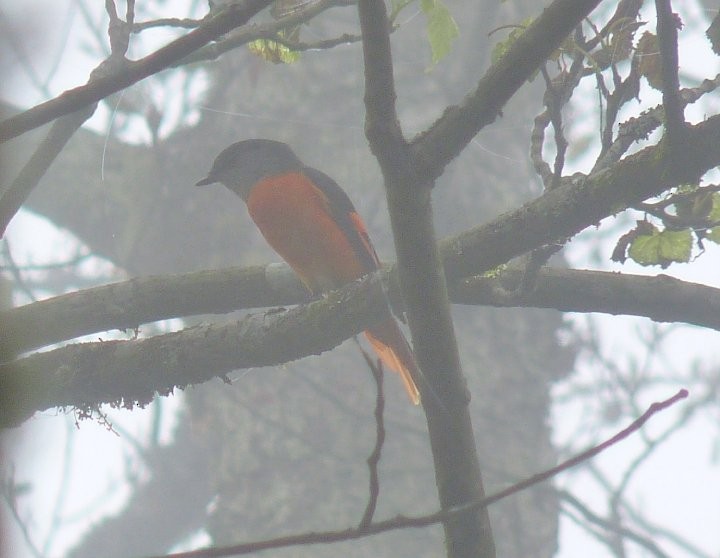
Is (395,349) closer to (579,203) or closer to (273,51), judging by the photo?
(273,51)

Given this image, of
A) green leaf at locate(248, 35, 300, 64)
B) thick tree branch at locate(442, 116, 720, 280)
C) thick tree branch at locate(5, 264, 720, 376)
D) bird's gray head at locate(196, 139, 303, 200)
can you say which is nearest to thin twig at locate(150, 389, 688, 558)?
thick tree branch at locate(442, 116, 720, 280)

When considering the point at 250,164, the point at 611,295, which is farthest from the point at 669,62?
the point at 250,164

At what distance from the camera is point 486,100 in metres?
1.77

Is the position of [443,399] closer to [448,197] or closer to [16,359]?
[16,359]

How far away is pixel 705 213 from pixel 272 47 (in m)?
1.38

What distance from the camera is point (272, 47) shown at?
9.57 feet

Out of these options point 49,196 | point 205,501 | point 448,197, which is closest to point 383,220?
point 448,197

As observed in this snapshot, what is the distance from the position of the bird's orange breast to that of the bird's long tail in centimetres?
26

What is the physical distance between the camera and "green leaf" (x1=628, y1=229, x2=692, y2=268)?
7.80 feet

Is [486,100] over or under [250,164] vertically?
under

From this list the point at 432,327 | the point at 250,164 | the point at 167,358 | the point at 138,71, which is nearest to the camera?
the point at 138,71

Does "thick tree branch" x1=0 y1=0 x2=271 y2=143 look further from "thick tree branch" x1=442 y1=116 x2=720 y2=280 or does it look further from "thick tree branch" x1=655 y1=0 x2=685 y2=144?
"thick tree branch" x1=442 y1=116 x2=720 y2=280

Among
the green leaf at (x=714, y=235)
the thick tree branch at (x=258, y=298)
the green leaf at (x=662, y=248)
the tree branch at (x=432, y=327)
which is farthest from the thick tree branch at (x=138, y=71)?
the green leaf at (x=714, y=235)

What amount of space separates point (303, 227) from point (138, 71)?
2603 millimetres
